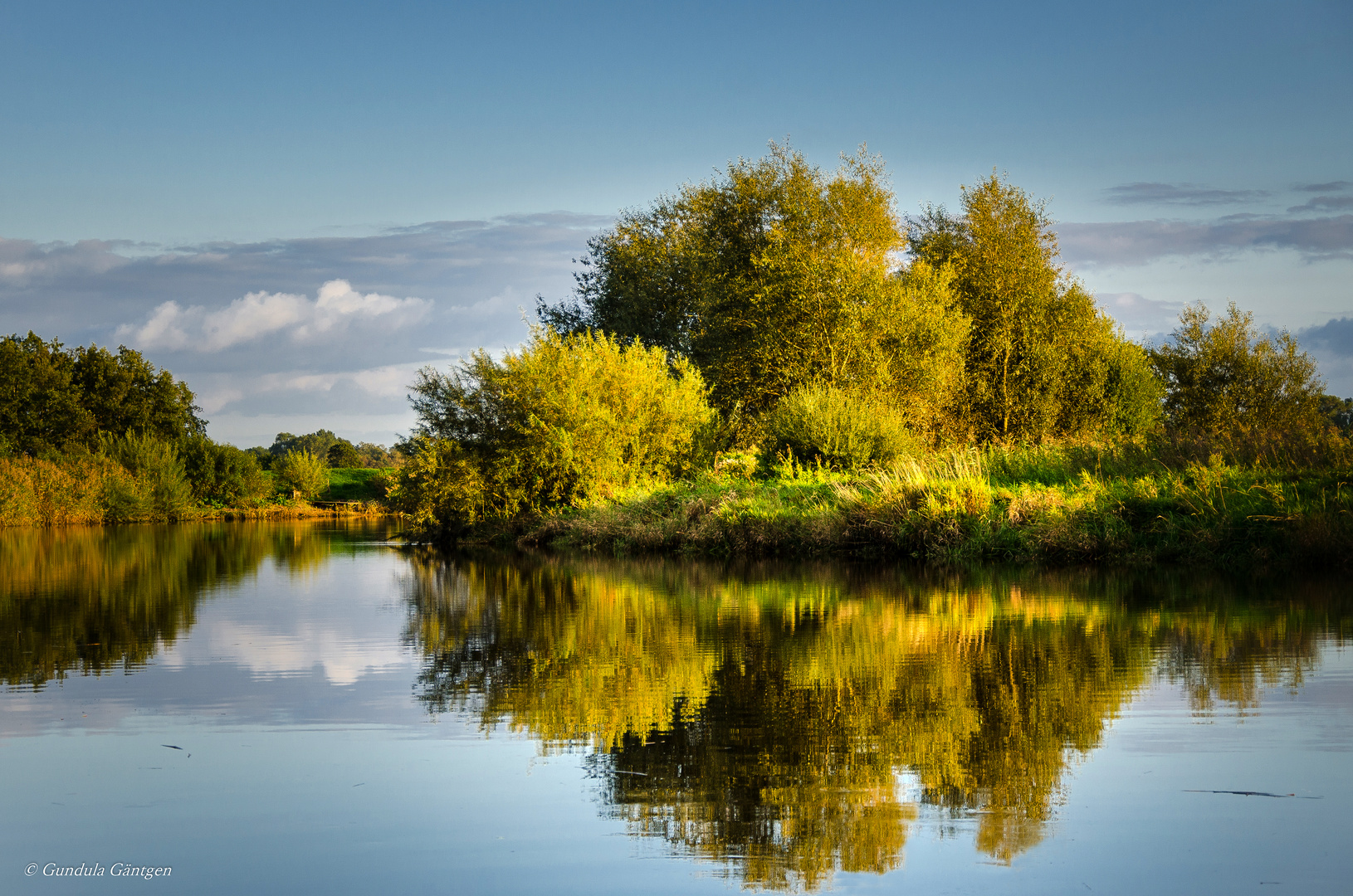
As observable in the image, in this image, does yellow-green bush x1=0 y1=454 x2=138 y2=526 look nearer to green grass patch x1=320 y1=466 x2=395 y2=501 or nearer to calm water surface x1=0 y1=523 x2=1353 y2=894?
green grass patch x1=320 y1=466 x2=395 y2=501

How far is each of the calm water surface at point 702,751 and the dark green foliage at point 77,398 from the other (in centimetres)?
5328

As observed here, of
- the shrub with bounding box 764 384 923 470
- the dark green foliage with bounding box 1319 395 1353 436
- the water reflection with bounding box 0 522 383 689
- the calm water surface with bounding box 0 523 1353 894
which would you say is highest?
the dark green foliage with bounding box 1319 395 1353 436

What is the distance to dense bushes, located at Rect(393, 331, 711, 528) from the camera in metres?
27.7

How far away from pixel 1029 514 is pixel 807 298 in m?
16.0

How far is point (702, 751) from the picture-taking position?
5270 millimetres

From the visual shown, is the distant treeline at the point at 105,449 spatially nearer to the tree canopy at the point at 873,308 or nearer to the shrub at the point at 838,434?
the tree canopy at the point at 873,308

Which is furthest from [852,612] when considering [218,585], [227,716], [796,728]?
[218,585]

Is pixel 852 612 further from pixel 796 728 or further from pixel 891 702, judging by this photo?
pixel 796 728

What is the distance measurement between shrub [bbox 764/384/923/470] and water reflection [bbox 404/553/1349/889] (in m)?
10.1

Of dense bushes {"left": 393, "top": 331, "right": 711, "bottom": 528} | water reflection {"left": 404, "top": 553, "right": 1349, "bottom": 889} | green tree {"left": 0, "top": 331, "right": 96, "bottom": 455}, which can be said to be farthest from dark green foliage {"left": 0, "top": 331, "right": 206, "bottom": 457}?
water reflection {"left": 404, "top": 553, "right": 1349, "bottom": 889}

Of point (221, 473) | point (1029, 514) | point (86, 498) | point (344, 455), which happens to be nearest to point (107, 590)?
point (1029, 514)

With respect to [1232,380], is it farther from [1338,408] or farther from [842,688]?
[842,688]

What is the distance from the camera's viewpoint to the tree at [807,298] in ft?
104

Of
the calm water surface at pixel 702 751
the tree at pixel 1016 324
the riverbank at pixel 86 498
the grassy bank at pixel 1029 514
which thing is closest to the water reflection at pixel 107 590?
the calm water surface at pixel 702 751
